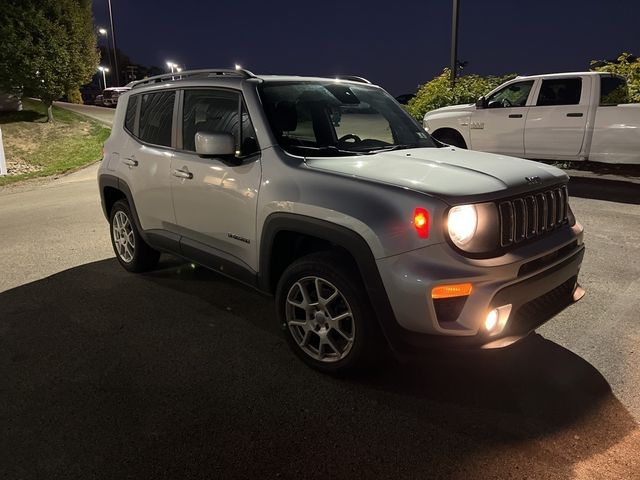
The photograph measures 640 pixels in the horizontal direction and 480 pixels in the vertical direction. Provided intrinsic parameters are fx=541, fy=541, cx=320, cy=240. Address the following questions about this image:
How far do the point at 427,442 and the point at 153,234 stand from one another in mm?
3054

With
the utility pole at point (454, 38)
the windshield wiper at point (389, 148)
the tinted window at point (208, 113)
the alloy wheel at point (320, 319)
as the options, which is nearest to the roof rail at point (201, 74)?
the tinted window at point (208, 113)

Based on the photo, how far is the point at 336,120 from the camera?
4.24m

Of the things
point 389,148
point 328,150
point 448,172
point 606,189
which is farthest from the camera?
point 606,189

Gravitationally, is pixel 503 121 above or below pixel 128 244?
above

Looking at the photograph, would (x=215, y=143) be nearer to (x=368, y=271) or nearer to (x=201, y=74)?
(x=201, y=74)

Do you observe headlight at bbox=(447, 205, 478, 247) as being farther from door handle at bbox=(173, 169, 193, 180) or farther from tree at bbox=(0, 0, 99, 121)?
tree at bbox=(0, 0, 99, 121)

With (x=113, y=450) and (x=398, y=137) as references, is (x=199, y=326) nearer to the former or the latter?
(x=113, y=450)

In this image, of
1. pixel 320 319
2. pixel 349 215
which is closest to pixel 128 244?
A: pixel 320 319

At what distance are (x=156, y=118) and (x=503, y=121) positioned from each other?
7593mm

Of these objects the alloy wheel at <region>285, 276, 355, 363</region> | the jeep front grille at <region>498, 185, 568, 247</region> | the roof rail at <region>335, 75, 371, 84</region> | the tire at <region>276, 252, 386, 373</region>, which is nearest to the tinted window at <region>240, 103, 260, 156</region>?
the tire at <region>276, 252, 386, 373</region>

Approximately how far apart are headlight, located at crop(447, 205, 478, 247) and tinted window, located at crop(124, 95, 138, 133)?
3403 mm

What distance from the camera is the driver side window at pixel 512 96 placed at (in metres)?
10.1

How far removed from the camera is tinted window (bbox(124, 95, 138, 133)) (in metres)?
5.02

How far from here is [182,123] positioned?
4.32 metres
